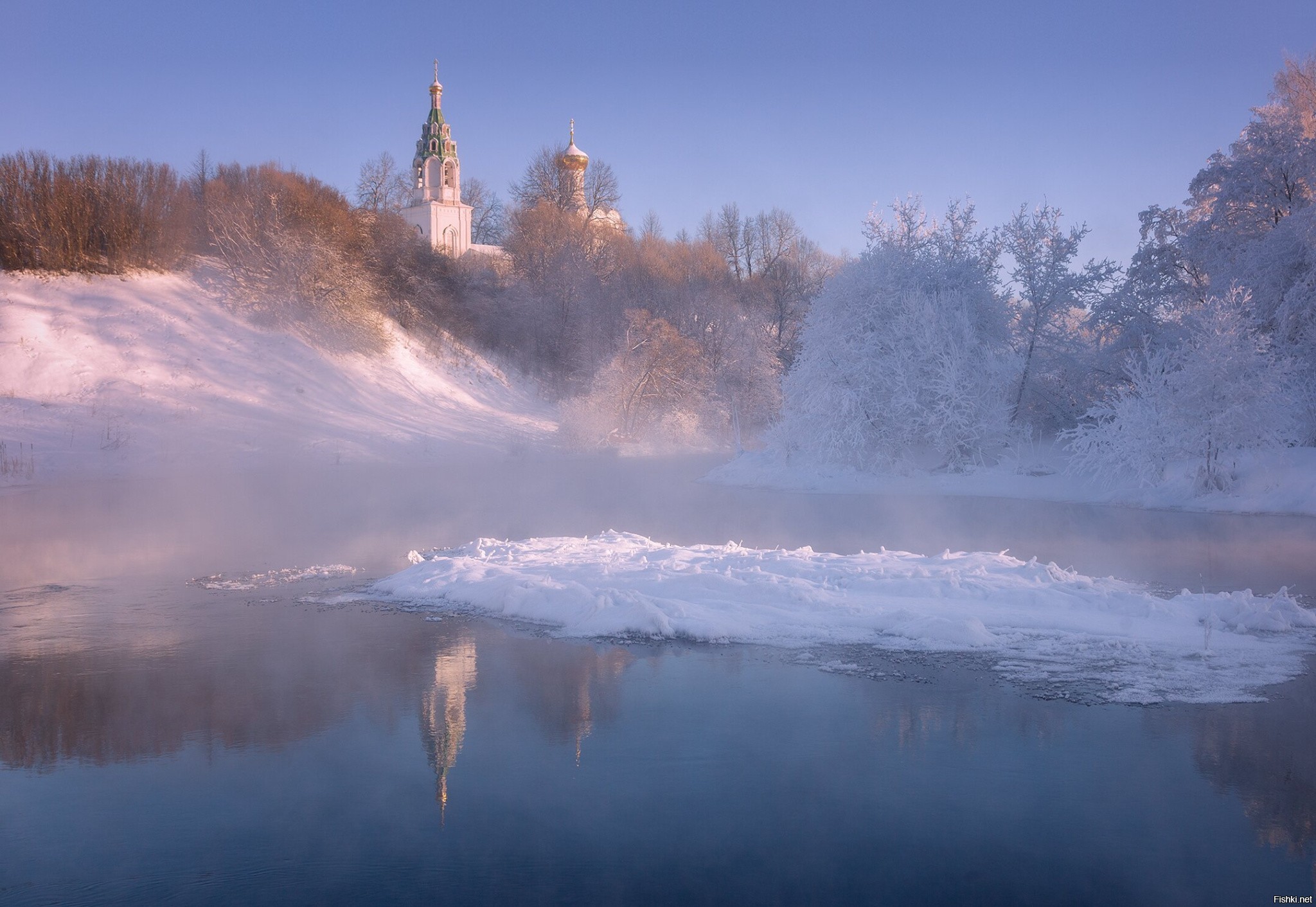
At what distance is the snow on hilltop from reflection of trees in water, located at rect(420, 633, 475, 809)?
2106cm

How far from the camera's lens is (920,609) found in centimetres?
952

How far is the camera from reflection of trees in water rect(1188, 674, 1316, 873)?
5.25m

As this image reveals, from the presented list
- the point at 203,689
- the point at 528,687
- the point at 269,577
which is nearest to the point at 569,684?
the point at 528,687

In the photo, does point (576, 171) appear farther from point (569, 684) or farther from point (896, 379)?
point (569, 684)

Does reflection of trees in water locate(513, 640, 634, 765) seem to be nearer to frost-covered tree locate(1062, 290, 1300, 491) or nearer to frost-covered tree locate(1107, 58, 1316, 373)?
frost-covered tree locate(1062, 290, 1300, 491)

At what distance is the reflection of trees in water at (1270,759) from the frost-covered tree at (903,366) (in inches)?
800

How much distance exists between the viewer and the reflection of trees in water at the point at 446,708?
6066mm

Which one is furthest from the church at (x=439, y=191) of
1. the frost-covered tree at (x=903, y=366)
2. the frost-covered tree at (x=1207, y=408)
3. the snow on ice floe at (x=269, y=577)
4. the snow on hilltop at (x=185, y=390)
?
the snow on ice floe at (x=269, y=577)

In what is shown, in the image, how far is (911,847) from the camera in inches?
197

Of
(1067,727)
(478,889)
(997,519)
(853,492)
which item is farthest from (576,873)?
(853,492)

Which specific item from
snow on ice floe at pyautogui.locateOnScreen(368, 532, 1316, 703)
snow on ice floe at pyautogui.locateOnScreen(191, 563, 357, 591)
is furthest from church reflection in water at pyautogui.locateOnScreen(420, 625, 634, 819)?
snow on ice floe at pyautogui.locateOnScreen(191, 563, 357, 591)

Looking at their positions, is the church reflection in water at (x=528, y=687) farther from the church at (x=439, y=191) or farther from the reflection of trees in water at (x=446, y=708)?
the church at (x=439, y=191)

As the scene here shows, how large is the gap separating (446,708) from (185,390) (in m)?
29.4

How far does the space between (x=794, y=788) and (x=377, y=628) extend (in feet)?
17.1
